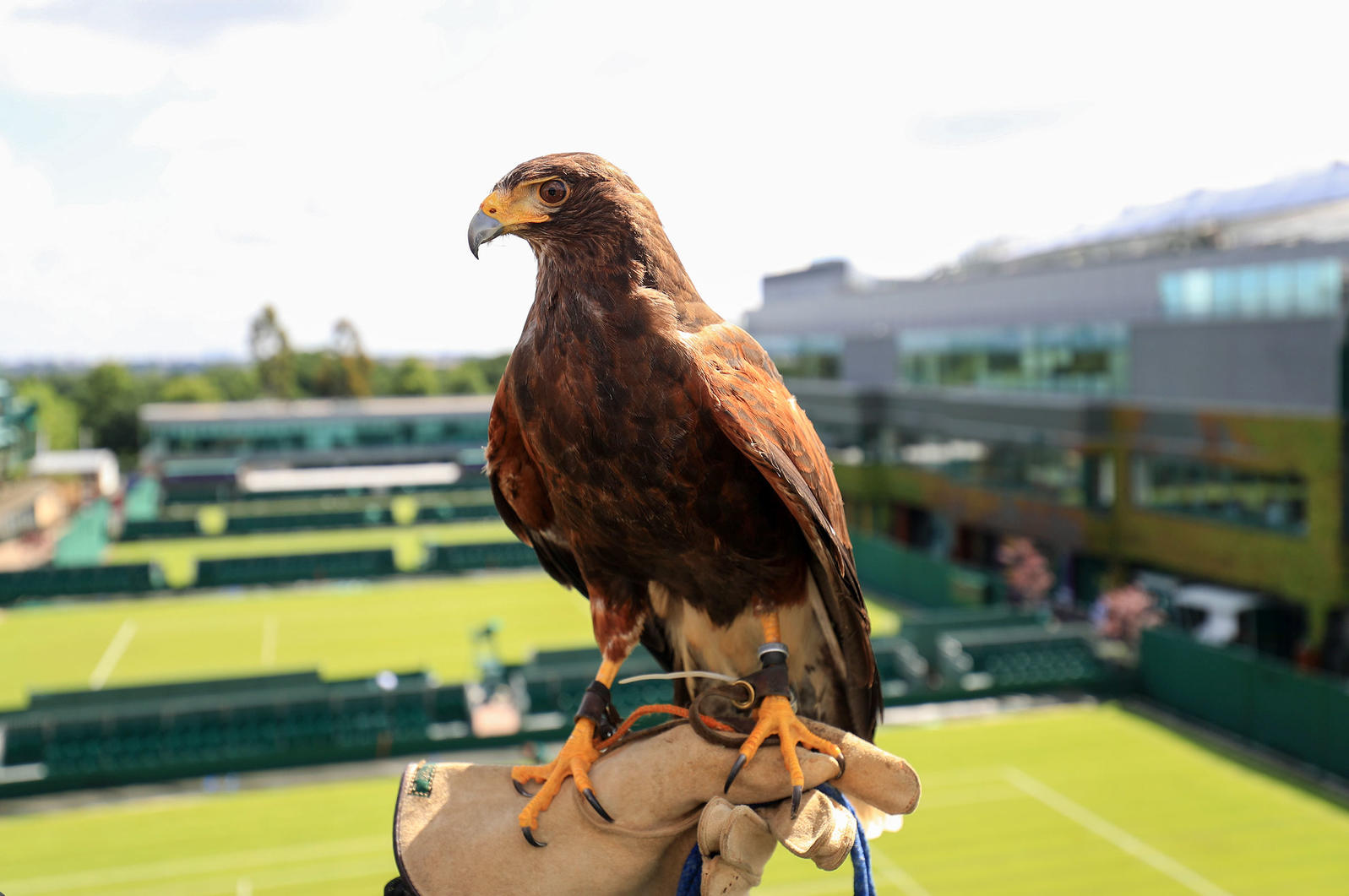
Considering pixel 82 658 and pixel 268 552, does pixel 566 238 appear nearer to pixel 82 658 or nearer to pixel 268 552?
pixel 82 658

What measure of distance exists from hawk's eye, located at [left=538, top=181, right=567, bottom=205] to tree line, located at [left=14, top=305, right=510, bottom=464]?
61.8 metres

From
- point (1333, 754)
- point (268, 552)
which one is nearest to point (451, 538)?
point (268, 552)

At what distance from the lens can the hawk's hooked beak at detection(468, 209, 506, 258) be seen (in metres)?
2.84

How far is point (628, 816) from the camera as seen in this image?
10.2 ft

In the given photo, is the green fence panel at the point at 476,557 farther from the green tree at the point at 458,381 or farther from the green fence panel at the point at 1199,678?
the green tree at the point at 458,381

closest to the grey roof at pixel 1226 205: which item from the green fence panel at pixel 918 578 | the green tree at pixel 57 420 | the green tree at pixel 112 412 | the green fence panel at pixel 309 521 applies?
the green fence panel at pixel 918 578

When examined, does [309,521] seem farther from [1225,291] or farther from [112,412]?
[112,412]

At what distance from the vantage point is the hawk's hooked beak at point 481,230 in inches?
112

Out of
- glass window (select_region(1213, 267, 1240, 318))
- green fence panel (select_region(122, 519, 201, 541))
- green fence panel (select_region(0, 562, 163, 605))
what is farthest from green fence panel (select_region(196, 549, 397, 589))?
glass window (select_region(1213, 267, 1240, 318))

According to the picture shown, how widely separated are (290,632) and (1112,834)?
17.7 metres

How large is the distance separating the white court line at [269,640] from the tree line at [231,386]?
128 feet

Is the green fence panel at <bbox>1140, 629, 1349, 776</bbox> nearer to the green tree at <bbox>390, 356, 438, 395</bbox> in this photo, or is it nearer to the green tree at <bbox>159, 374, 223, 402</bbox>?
the green tree at <bbox>390, 356, 438, 395</bbox>

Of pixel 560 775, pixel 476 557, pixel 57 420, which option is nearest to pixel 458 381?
pixel 476 557

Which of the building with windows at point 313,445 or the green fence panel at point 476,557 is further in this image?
the building with windows at point 313,445
